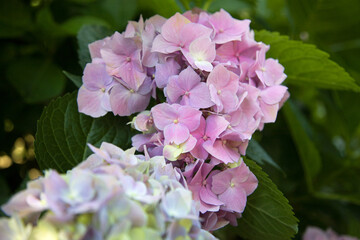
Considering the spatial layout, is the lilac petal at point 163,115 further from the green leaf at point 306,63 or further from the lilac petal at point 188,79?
the green leaf at point 306,63

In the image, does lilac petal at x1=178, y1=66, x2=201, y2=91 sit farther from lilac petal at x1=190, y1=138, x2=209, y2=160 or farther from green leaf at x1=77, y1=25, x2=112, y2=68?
green leaf at x1=77, y1=25, x2=112, y2=68

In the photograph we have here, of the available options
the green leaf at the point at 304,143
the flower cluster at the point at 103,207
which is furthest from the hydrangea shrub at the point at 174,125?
the green leaf at the point at 304,143

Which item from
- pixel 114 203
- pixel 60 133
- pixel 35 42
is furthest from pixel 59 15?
pixel 114 203

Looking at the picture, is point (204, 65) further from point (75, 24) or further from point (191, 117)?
point (75, 24)

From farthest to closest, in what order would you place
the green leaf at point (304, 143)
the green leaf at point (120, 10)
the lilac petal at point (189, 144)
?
the green leaf at point (120, 10) → the green leaf at point (304, 143) → the lilac petal at point (189, 144)

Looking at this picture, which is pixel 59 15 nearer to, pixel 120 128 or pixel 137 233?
pixel 120 128

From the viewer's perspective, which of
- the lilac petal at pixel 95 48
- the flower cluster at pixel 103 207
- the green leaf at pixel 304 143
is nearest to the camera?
the flower cluster at pixel 103 207
